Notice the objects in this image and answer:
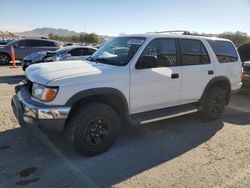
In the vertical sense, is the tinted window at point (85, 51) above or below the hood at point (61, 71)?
below

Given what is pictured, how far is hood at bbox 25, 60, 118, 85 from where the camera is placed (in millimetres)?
3846

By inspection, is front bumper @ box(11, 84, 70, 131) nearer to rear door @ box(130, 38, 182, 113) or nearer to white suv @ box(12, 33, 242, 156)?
white suv @ box(12, 33, 242, 156)

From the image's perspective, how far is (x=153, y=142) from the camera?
4719 mm

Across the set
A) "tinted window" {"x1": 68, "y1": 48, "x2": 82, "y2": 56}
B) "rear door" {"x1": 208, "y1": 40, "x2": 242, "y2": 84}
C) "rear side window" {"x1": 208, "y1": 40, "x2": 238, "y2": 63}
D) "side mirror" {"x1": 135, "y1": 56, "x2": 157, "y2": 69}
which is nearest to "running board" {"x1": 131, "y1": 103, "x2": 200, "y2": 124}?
"side mirror" {"x1": 135, "y1": 56, "x2": 157, "y2": 69}

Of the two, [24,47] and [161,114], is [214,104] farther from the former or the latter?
[24,47]

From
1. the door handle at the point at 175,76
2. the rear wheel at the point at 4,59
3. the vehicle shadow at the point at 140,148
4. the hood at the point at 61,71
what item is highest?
the hood at the point at 61,71

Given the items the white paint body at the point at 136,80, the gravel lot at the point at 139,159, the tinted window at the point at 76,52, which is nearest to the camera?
the gravel lot at the point at 139,159

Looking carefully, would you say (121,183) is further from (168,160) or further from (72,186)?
(168,160)

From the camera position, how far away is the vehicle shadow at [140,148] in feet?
12.1

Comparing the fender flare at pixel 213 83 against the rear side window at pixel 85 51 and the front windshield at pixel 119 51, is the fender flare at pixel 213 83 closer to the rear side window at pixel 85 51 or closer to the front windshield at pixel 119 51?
the front windshield at pixel 119 51

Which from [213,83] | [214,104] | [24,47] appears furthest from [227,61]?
[24,47]

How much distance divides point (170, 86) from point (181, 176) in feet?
5.64

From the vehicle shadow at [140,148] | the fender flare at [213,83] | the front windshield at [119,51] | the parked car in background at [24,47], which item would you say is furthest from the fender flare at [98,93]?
the parked car in background at [24,47]

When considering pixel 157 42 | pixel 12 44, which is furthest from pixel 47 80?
pixel 12 44
